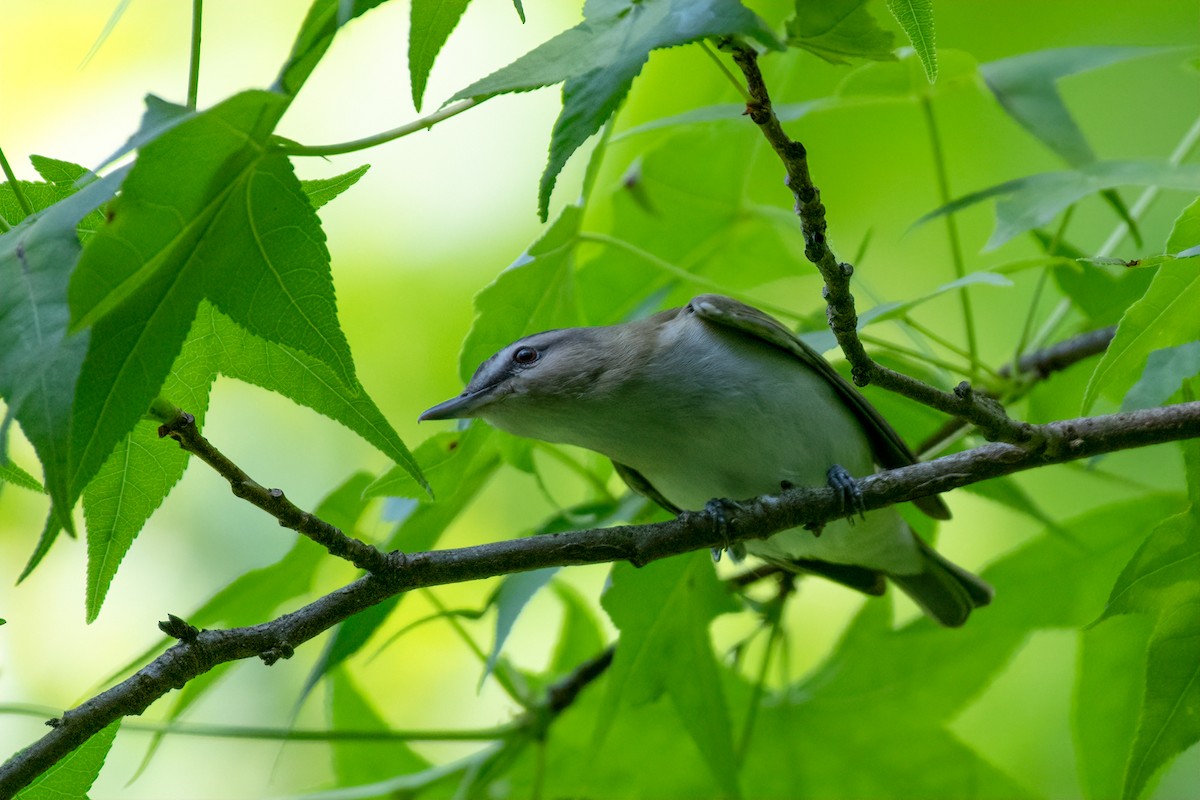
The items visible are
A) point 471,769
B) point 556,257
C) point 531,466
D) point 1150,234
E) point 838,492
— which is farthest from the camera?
point 1150,234

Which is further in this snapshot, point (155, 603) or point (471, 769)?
point (155, 603)

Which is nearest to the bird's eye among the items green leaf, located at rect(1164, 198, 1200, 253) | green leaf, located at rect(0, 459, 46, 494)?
green leaf, located at rect(0, 459, 46, 494)

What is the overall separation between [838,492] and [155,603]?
155 inches

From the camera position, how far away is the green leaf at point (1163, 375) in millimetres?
2146

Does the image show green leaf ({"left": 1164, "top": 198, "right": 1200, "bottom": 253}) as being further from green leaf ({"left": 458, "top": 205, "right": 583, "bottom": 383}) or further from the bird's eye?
the bird's eye

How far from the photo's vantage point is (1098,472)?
108 inches

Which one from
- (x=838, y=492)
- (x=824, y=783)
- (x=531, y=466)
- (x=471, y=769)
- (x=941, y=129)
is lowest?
(x=824, y=783)

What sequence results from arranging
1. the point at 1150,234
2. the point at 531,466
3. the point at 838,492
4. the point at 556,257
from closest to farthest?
the point at 838,492
the point at 556,257
the point at 531,466
the point at 1150,234

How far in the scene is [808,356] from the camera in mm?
2951

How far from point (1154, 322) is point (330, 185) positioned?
1481mm

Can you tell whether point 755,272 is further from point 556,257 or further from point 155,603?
point 155,603

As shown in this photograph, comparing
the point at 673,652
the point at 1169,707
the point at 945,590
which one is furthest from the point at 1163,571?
the point at 945,590

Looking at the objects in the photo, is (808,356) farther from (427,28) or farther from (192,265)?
(192,265)

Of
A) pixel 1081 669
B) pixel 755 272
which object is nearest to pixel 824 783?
pixel 1081 669
